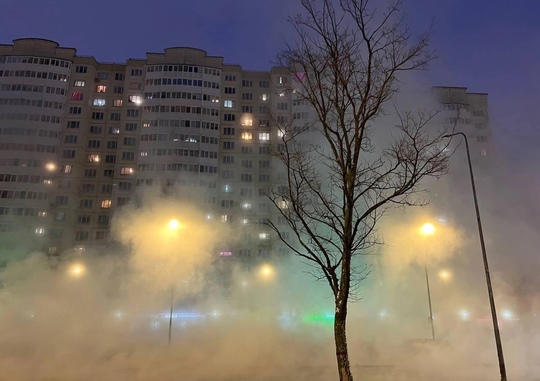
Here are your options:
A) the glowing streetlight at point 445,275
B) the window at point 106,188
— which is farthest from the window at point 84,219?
the glowing streetlight at point 445,275

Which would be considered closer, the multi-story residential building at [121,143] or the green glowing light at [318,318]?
the green glowing light at [318,318]

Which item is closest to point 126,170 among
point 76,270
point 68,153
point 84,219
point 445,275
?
point 68,153

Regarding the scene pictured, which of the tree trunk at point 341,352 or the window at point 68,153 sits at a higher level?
the window at point 68,153

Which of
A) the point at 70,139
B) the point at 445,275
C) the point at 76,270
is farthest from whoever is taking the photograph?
the point at 70,139

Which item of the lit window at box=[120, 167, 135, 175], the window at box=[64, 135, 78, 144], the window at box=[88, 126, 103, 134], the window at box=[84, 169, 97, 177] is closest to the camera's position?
the lit window at box=[120, 167, 135, 175]

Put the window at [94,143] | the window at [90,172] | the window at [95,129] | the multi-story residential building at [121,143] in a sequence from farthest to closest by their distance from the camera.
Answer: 1. the window at [95,129]
2. the window at [94,143]
3. the window at [90,172]
4. the multi-story residential building at [121,143]

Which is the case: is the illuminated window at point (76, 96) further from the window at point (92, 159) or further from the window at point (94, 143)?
the window at point (92, 159)

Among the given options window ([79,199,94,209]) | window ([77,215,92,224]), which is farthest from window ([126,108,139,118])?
window ([77,215,92,224])

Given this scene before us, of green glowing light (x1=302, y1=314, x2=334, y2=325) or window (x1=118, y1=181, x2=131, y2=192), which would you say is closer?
green glowing light (x1=302, y1=314, x2=334, y2=325)

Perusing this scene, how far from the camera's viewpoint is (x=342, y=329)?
848 centimetres

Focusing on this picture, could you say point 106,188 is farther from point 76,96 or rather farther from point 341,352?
point 341,352

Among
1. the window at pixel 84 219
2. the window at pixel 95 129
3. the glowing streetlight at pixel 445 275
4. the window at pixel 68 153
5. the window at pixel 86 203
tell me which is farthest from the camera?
the window at pixel 95 129

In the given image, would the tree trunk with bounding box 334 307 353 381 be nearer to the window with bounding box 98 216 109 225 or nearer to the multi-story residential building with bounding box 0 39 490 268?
the multi-story residential building with bounding box 0 39 490 268

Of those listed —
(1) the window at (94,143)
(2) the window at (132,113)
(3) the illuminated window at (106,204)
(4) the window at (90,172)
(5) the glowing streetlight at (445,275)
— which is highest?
(2) the window at (132,113)
